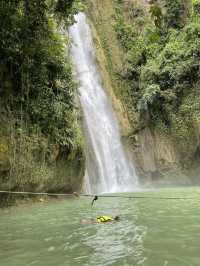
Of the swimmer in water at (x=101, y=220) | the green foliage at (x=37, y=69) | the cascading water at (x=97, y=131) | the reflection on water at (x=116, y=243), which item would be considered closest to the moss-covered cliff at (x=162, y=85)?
the cascading water at (x=97, y=131)

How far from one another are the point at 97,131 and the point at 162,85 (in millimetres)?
4824

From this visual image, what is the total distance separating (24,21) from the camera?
398 inches

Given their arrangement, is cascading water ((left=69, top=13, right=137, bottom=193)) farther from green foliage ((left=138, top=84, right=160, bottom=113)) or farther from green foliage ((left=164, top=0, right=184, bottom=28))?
green foliage ((left=164, top=0, right=184, bottom=28))

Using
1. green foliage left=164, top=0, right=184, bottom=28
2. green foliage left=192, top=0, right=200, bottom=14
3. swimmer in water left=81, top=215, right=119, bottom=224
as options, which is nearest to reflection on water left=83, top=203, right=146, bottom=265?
swimmer in water left=81, top=215, right=119, bottom=224

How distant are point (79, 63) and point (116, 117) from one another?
12.4ft

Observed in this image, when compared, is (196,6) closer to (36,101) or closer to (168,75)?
(168,75)

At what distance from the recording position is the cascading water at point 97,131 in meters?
18.6

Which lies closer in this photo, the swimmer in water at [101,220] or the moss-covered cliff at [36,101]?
the swimmer in water at [101,220]

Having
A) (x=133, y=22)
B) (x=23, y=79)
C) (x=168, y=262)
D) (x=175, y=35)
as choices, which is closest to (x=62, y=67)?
(x=23, y=79)

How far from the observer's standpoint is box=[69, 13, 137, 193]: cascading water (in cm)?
1861

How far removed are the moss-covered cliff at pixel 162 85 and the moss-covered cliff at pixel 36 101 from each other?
8.61 m

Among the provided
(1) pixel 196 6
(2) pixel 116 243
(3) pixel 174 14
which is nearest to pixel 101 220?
(2) pixel 116 243

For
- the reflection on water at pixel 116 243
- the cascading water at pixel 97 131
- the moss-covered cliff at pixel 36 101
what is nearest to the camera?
the reflection on water at pixel 116 243

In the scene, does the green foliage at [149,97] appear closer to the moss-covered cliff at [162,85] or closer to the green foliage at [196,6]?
the moss-covered cliff at [162,85]
